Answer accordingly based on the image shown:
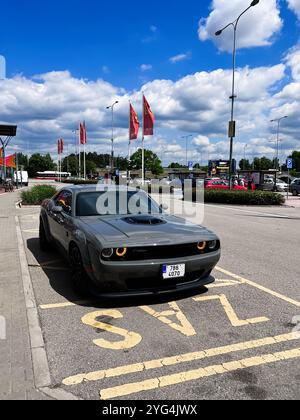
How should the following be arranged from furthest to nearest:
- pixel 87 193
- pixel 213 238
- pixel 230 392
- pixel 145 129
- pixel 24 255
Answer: pixel 145 129
pixel 24 255
pixel 87 193
pixel 213 238
pixel 230 392

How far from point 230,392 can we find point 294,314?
198 cm

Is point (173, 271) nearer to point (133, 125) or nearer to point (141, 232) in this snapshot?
point (141, 232)

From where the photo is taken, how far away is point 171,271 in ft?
14.4

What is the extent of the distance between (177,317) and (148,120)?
2763cm

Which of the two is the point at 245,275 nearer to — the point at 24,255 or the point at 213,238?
the point at 213,238

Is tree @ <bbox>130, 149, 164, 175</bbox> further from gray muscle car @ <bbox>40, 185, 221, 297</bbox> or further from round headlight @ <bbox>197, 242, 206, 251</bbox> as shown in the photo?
round headlight @ <bbox>197, 242, 206, 251</bbox>

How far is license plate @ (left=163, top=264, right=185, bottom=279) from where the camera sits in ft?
14.3

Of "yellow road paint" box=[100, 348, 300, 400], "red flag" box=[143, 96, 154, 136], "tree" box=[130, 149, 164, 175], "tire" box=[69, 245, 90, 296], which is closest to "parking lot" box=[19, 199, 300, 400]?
"yellow road paint" box=[100, 348, 300, 400]

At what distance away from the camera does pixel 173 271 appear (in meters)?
4.41

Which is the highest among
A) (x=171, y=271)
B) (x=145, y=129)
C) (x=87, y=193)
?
(x=145, y=129)

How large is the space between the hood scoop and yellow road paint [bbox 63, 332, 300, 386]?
1.91 meters

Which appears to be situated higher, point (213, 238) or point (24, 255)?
point (213, 238)
